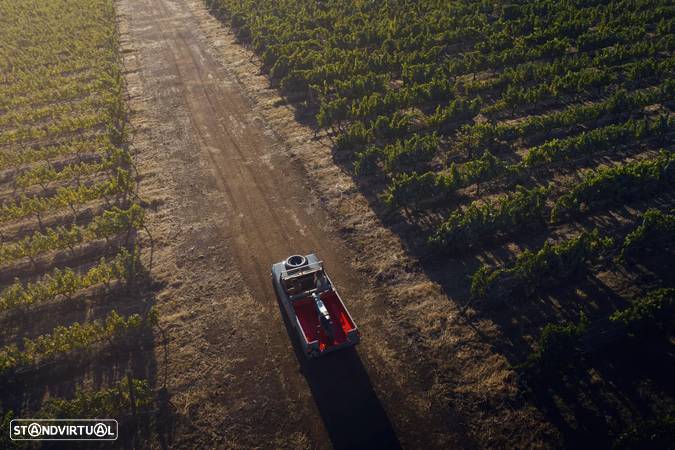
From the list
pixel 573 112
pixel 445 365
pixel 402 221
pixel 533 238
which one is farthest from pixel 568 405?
pixel 573 112

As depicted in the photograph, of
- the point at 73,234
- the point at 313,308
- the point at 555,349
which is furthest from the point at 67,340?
the point at 555,349

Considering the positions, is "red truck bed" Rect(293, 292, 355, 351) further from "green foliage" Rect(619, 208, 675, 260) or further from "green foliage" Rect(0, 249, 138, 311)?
"green foliage" Rect(619, 208, 675, 260)

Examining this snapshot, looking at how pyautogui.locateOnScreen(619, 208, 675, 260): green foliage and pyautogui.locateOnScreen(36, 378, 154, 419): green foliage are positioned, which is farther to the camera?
pyautogui.locateOnScreen(619, 208, 675, 260): green foliage

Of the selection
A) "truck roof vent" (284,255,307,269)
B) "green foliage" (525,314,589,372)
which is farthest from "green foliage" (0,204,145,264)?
"green foliage" (525,314,589,372)

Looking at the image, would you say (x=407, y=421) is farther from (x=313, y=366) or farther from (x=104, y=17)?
(x=104, y=17)

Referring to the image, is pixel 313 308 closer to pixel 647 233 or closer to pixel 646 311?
pixel 646 311

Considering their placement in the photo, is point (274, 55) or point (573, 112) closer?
point (573, 112)
